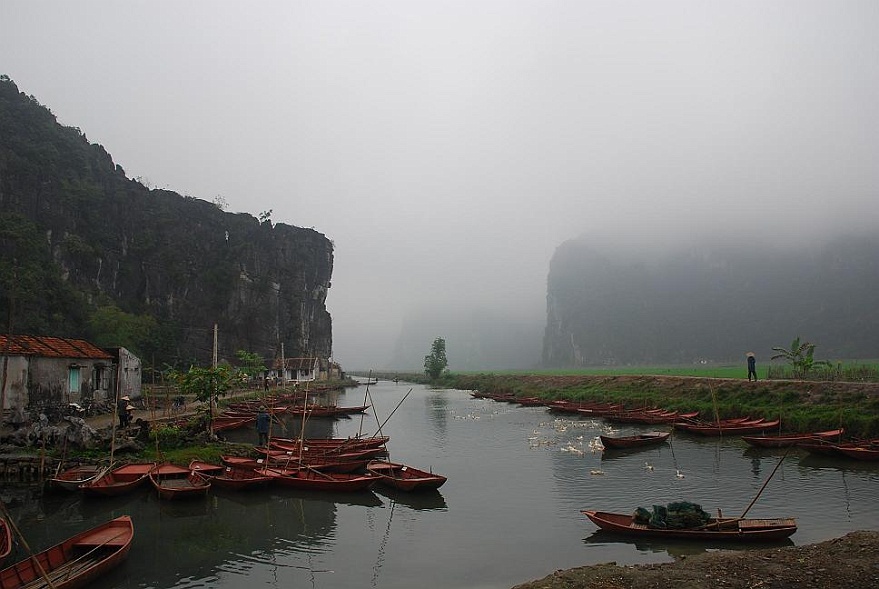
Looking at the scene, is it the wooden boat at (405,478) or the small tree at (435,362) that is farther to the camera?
the small tree at (435,362)

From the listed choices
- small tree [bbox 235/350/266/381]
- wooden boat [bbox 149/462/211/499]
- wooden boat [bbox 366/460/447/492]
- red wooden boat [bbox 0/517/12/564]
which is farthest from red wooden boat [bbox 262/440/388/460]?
small tree [bbox 235/350/266/381]

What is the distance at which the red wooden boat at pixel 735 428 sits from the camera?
2992 centimetres

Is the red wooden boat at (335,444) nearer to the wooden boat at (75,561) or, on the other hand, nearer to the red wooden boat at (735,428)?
the wooden boat at (75,561)

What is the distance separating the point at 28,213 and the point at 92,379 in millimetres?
58012

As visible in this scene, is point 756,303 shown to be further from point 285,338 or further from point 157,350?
point 157,350

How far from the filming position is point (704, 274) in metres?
196

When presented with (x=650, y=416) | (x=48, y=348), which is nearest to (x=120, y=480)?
(x=48, y=348)

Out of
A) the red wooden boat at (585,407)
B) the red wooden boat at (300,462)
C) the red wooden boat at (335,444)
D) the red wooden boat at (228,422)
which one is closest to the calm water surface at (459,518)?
the red wooden boat at (300,462)

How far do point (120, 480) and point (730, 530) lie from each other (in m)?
19.8

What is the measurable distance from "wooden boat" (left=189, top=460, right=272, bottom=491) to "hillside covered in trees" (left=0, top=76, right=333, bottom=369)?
51103mm

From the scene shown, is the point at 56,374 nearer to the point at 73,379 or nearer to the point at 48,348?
the point at 48,348

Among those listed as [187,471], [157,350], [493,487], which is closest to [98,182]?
[157,350]

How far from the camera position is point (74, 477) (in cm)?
1959

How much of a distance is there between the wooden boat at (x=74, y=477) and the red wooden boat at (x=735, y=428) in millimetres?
29979
